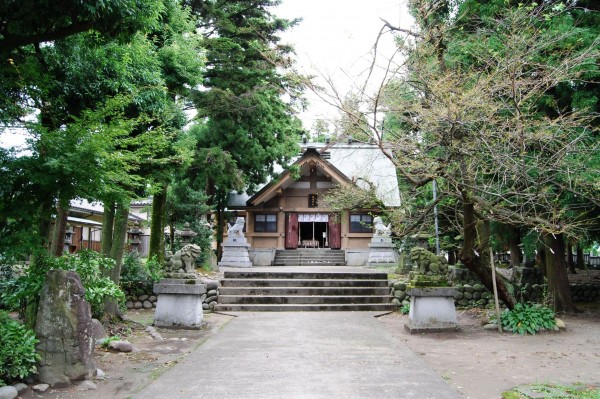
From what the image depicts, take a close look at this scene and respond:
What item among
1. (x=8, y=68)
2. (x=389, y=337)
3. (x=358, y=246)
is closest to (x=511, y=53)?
(x=389, y=337)

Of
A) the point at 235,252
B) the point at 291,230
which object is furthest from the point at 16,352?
the point at 291,230

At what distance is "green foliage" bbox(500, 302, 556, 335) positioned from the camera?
8.61 m

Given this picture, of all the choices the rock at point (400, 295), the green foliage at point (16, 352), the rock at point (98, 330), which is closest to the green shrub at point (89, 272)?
the green foliage at point (16, 352)

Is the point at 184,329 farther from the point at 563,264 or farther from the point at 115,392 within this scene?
the point at 563,264

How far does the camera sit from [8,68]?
5.50 meters

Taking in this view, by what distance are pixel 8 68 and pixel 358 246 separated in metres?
19.7

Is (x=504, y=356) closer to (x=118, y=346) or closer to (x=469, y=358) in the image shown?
(x=469, y=358)

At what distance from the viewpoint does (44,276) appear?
5.50m

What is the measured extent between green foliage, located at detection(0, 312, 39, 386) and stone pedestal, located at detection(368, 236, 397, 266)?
16.4 meters

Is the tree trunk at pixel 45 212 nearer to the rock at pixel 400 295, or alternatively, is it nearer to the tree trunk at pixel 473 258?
the tree trunk at pixel 473 258

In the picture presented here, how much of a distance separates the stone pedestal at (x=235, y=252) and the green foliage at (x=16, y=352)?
1533 cm

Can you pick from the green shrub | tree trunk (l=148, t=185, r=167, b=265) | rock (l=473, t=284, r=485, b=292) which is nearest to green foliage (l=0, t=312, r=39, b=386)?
the green shrub

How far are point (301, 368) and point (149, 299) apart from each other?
733cm

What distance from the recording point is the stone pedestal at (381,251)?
20.2m
